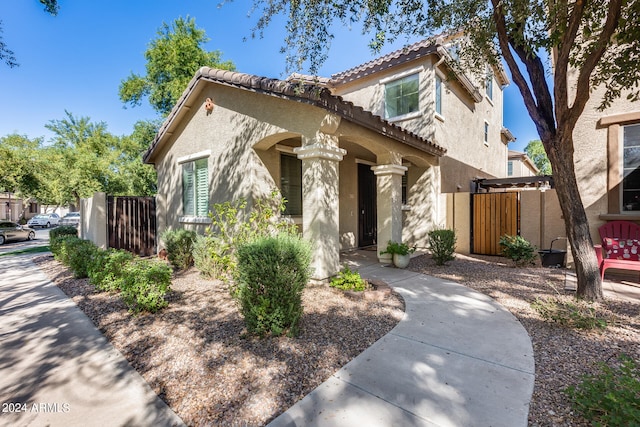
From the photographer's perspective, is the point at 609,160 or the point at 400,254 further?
the point at 400,254

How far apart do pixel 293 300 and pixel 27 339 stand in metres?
3.88

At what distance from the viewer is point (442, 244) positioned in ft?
26.2

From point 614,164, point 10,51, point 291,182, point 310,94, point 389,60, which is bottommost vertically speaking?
point 291,182

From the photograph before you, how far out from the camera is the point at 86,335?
4.30m

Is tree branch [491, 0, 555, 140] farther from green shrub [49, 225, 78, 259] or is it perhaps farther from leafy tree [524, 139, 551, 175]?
leafy tree [524, 139, 551, 175]

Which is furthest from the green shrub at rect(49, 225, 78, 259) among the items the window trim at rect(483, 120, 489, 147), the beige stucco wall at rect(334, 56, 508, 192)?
the window trim at rect(483, 120, 489, 147)

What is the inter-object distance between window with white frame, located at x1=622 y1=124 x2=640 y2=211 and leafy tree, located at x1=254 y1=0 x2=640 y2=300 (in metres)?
2.07

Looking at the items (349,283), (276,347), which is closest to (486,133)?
(349,283)

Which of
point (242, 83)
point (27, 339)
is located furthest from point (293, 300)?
point (242, 83)

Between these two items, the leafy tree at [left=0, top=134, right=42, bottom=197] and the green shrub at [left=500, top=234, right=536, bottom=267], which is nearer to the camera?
the green shrub at [left=500, top=234, right=536, bottom=267]

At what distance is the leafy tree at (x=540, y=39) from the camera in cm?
461

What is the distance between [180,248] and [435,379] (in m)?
7.32

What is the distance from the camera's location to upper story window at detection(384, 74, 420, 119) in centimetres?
1080

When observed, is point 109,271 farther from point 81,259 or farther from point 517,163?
point 517,163
